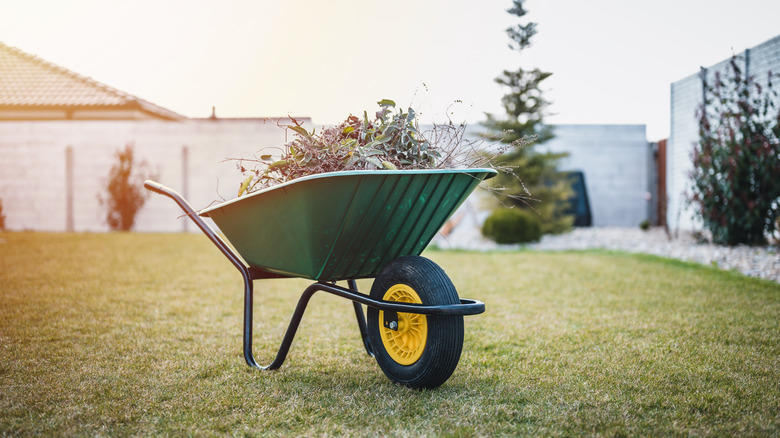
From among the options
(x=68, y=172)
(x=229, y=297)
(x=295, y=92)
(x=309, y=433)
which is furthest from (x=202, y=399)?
(x=68, y=172)

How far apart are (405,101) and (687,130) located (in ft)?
26.9

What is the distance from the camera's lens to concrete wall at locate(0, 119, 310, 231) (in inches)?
410

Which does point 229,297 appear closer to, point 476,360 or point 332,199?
point 476,360

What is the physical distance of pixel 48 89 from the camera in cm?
1270

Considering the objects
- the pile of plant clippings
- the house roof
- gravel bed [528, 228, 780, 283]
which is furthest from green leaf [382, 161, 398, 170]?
the house roof

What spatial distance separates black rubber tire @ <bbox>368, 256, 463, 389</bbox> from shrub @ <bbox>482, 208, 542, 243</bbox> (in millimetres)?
6613

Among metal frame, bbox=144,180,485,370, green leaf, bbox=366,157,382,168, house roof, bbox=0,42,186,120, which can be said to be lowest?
metal frame, bbox=144,180,485,370

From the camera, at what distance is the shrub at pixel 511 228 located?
8.50 meters

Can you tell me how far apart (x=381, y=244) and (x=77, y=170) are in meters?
10.1

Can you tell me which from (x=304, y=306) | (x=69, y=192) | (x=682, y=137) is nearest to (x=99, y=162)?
(x=69, y=192)

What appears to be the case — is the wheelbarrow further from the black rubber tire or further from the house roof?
the house roof

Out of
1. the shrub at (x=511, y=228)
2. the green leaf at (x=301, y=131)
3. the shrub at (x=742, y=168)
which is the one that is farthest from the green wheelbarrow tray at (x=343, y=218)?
the shrub at (x=511, y=228)

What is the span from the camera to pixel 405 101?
235 centimetres

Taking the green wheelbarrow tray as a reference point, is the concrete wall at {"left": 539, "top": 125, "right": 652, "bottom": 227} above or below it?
above
